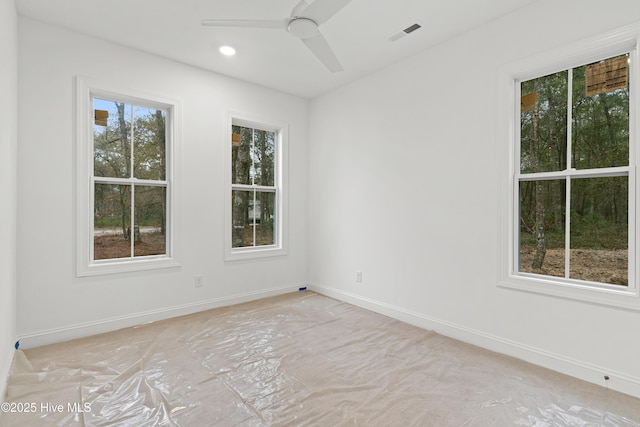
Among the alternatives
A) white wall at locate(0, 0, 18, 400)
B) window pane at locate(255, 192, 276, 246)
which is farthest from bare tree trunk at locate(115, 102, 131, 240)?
window pane at locate(255, 192, 276, 246)

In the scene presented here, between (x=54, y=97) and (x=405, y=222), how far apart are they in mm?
3512

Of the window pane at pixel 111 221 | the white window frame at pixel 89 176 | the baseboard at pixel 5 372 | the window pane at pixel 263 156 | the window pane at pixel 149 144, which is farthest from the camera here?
the window pane at pixel 263 156

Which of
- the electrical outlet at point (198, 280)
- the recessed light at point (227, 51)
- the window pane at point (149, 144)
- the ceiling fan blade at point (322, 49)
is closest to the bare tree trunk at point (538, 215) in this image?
the ceiling fan blade at point (322, 49)

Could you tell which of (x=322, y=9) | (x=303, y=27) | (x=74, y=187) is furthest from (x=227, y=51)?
(x=74, y=187)

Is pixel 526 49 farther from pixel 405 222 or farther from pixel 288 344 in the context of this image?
pixel 288 344

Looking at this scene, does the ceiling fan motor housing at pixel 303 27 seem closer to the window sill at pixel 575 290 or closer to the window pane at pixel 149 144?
the window pane at pixel 149 144

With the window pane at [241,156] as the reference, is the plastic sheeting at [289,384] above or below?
below

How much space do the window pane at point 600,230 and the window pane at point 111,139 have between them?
4.08 m

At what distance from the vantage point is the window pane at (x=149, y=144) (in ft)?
11.0

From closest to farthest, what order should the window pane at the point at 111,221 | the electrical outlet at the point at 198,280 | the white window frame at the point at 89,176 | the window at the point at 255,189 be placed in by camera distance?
the white window frame at the point at 89,176
the window pane at the point at 111,221
the electrical outlet at the point at 198,280
the window at the point at 255,189

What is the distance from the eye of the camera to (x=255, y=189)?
4.22 meters

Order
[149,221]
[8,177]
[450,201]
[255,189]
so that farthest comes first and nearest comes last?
1. [255,189]
2. [149,221]
3. [450,201]
4. [8,177]

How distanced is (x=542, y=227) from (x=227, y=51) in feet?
11.0

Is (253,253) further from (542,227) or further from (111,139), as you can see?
(542,227)
